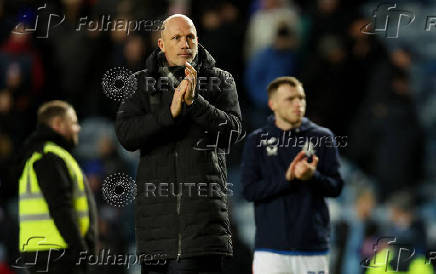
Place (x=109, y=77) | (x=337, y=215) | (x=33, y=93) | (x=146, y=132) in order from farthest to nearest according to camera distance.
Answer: (x=33, y=93)
(x=337, y=215)
(x=109, y=77)
(x=146, y=132)

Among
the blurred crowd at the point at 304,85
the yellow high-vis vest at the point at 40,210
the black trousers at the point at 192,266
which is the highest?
the blurred crowd at the point at 304,85

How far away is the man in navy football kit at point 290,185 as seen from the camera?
25.5ft

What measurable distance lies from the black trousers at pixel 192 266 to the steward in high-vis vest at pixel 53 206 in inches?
57.5

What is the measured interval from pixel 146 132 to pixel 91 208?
184 centimetres

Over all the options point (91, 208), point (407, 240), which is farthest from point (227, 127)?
point (407, 240)

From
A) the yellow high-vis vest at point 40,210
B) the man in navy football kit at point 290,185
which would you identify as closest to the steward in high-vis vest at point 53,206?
the yellow high-vis vest at point 40,210

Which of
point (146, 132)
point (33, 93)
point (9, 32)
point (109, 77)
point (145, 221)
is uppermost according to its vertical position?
point (9, 32)

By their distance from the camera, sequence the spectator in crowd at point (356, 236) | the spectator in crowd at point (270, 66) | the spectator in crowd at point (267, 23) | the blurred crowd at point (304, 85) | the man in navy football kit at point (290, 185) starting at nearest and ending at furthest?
1. the man in navy football kit at point (290, 185)
2. the spectator in crowd at point (356, 236)
3. the blurred crowd at point (304, 85)
4. the spectator in crowd at point (270, 66)
5. the spectator in crowd at point (267, 23)

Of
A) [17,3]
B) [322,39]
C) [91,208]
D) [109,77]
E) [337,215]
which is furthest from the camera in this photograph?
[17,3]

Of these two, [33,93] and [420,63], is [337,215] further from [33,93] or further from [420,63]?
[33,93]

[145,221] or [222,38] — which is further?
[222,38]

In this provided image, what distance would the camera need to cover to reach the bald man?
6.35 meters

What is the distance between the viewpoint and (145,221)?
21.3 ft

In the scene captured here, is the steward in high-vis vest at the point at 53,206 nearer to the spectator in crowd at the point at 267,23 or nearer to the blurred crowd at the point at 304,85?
the blurred crowd at the point at 304,85
